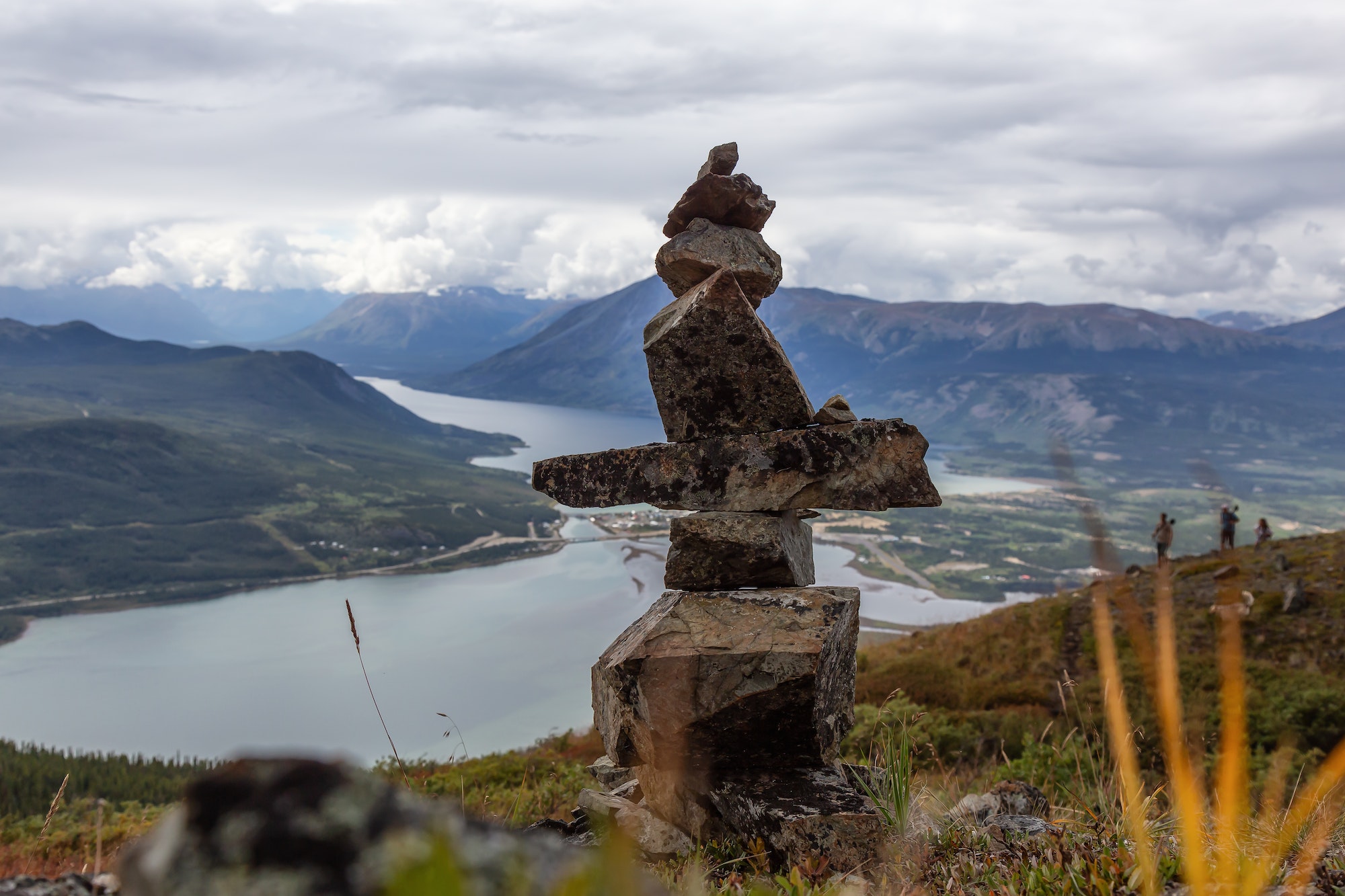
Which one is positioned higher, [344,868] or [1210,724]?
[344,868]

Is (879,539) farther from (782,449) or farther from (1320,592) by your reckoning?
(782,449)

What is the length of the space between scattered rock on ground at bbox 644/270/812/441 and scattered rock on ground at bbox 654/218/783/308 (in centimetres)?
58

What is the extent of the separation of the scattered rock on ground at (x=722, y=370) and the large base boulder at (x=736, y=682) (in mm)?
1681

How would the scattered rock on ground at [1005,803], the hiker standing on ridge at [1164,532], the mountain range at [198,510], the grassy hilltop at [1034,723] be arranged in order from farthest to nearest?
the mountain range at [198,510] → the hiker standing on ridge at [1164,532] → the scattered rock on ground at [1005,803] → the grassy hilltop at [1034,723]

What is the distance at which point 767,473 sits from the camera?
315 inches

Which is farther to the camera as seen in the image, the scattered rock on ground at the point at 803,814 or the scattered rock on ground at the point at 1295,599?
the scattered rock on ground at the point at 1295,599

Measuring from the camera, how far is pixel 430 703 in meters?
60.5

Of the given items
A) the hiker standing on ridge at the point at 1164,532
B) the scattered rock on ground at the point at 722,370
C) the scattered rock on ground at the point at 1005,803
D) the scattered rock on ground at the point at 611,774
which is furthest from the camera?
the hiker standing on ridge at the point at 1164,532

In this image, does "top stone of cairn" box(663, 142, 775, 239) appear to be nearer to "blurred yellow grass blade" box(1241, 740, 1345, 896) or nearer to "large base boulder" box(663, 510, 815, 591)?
"large base boulder" box(663, 510, 815, 591)

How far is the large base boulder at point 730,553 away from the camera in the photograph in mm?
7953

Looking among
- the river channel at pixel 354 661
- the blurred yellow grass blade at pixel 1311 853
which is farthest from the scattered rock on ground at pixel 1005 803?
the river channel at pixel 354 661

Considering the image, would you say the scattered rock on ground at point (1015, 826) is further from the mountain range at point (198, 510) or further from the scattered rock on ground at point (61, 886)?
the mountain range at point (198, 510)

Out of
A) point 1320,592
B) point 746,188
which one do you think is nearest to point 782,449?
point 746,188

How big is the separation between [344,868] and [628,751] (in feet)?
22.3
